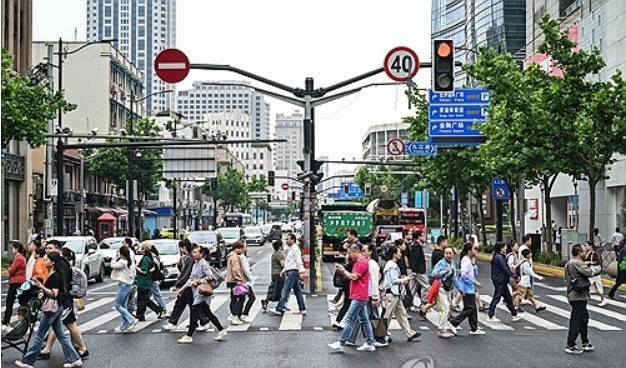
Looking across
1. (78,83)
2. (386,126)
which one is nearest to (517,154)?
(78,83)

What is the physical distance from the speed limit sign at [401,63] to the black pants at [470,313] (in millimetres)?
6099

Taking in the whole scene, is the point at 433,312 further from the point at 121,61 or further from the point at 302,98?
the point at 121,61

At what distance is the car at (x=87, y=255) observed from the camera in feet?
102

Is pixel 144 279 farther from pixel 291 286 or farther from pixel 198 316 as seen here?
pixel 291 286

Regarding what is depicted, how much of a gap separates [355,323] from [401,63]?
8135 mm

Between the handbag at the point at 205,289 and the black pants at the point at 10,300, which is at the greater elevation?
the handbag at the point at 205,289

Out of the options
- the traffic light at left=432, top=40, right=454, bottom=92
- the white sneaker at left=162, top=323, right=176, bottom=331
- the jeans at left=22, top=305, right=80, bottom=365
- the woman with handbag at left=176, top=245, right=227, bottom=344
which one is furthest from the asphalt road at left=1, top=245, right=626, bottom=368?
the traffic light at left=432, top=40, right=454, bottom=92

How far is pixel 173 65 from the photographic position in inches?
825

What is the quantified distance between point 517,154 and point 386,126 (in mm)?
153448

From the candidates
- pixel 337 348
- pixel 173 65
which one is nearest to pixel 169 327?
pixel 337 348

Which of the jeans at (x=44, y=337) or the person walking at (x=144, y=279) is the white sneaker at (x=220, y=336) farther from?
the jeans at (x=44, y=337)

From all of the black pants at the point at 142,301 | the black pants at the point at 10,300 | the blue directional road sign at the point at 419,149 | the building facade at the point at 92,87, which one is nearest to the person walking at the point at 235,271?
the black pants at the point at 142,301

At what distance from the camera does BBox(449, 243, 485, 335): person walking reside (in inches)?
676

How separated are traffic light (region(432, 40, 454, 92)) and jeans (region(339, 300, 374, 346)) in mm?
4764
